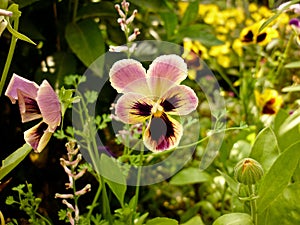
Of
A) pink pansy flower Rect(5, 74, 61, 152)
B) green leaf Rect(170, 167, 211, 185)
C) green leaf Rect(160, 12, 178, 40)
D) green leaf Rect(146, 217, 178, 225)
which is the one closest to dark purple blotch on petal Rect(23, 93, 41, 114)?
pink pansy flower Rect(5, 74, 61, 152)

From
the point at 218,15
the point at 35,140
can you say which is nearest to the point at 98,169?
the point at 35,140

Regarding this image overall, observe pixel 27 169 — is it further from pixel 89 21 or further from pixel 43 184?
pixel 89 21

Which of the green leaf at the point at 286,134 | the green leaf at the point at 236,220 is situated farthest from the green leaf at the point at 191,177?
the green leaf at the point at 236,220

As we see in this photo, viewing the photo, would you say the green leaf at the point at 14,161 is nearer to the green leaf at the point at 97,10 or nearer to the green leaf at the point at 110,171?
the green leaf at the point at 110,171

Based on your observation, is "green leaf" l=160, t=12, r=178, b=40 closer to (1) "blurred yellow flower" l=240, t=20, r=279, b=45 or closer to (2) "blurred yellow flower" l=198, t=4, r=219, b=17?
(1) "blurred yellow flower" l=240, t=20, r=279, b=45

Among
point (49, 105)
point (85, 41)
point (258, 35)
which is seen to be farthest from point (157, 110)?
point (258, 35)
